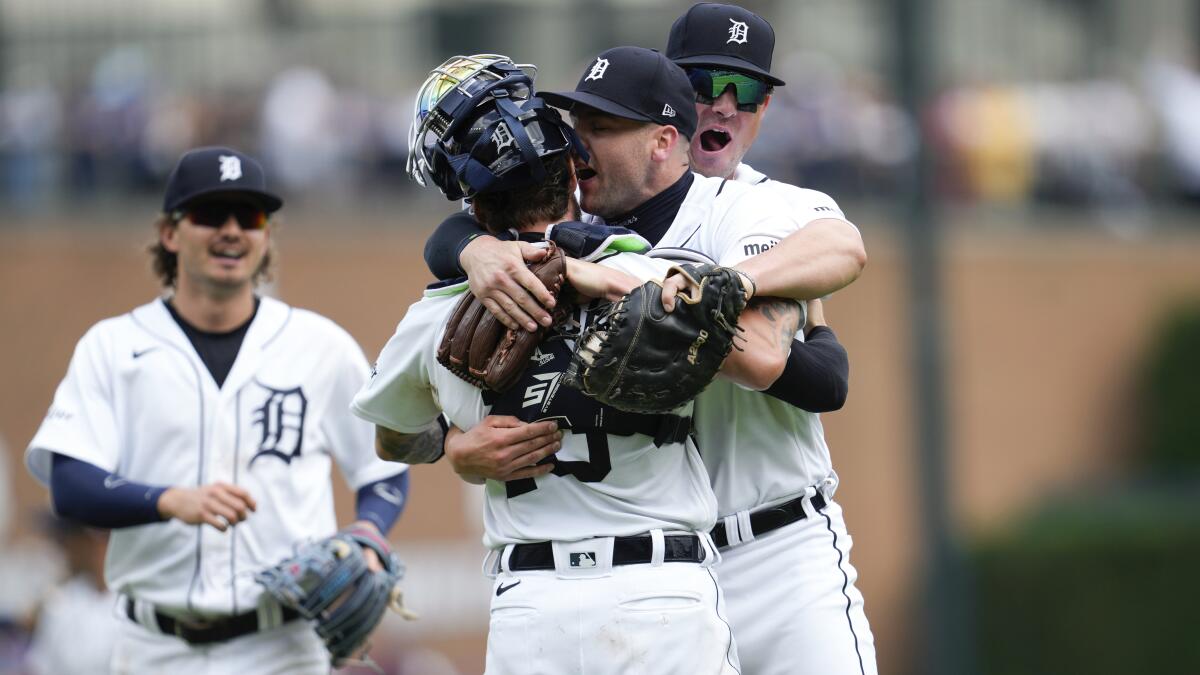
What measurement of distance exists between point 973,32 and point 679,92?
15468 mm

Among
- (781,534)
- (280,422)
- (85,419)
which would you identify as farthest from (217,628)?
Result: (781,534)

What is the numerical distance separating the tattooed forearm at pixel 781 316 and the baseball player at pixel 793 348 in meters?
0.05

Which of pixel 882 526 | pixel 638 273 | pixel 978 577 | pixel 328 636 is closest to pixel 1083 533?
pixel 978 577

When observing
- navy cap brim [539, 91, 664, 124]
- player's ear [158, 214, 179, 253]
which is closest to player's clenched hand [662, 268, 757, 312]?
navy cap brim [539, 91, 664, 124]

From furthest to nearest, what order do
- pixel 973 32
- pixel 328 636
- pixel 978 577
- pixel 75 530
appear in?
pixel 973 32 → pixel 978 577 → pixel 75 530 → pixel 328 636

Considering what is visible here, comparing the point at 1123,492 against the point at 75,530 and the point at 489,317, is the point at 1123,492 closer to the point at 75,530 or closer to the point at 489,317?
the point at 75,530

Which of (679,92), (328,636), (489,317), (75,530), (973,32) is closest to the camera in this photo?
(489,317)

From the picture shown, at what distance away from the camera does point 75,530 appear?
8.55 meters

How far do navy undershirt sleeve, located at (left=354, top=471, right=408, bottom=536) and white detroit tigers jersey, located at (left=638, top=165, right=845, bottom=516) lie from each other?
1.59m

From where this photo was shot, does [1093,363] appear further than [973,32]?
No

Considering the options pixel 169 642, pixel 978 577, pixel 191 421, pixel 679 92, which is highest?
pixel 679 92

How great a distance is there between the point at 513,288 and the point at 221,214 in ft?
6.79

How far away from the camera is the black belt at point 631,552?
412cm

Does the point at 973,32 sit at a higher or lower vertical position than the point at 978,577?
higher
